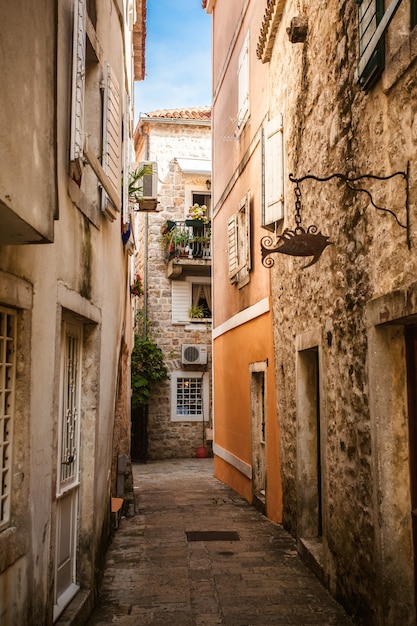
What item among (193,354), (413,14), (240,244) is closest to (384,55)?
(413,14)

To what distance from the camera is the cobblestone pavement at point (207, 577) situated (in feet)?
17.5

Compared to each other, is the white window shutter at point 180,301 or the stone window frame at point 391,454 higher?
the white window shutter at point 180,301

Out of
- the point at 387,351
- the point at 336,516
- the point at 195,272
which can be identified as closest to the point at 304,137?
the point at 387,351

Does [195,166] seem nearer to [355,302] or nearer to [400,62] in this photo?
[355,302]

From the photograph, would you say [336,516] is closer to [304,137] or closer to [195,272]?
[304,137]

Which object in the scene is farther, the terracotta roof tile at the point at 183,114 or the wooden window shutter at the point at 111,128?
the terracotta roof tile at the point at 183,114

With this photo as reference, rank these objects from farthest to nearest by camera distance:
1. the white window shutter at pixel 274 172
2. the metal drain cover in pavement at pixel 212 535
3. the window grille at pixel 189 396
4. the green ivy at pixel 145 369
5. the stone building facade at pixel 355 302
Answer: the window grille at pixel 189 396
the green ivy at pixel 145 369
the white window shutter at pixel 274 172
the metal drain cover in pavement at pixel 212 535
the stone building facade at pixel 355 302

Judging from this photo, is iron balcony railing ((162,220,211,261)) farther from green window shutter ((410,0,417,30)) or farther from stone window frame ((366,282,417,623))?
green window shutter ((410,0,417,30))

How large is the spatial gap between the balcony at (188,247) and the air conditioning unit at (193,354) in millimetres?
2210

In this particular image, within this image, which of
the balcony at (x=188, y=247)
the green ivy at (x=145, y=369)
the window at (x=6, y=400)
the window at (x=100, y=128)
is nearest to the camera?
the window at (x=6, y=400)

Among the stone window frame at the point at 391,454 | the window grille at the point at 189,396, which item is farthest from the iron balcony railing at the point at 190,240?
the stone window frame at the point at 391,454

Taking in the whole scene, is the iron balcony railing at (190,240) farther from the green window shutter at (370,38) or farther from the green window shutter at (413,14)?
the green window shutter at (413,14)

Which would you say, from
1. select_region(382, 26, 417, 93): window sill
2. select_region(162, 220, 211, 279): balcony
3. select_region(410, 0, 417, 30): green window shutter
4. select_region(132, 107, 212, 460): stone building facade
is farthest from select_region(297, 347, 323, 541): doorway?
select_region(162, 220, 211, 279): balcony

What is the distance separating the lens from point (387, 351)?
468 cm
